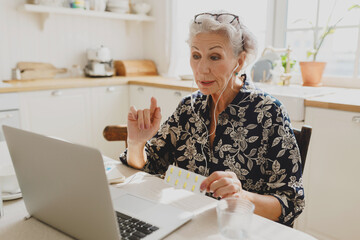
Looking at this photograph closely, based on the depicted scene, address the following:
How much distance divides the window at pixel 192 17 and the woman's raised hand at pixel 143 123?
5.65 feet

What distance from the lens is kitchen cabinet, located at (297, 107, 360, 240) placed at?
1659 millimetres

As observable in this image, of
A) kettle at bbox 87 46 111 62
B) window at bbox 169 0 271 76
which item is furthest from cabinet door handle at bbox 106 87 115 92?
window at bbox 169 0 271 76

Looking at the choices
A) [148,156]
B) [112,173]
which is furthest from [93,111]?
[112,173]

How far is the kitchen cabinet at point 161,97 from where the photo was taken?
264 cm

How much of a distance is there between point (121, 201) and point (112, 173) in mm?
182

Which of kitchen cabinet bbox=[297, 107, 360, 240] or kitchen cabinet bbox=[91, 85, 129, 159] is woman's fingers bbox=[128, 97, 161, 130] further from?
kitchen cabinet bbox=[91, 85, 129, 159]

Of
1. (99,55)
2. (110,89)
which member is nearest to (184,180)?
(110,89)

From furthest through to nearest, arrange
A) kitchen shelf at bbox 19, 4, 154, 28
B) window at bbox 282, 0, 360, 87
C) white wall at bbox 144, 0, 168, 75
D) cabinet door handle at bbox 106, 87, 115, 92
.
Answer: white wall at bbox 144, 0, 168, 75
cabinet door handle at bbox 106, 87, 115, 92
kitchen shelf at bbox 19, 4, 154, 28
window at bbox 282, 0, 360, 87

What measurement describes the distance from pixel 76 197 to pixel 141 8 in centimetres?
315

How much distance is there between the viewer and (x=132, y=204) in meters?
0.84

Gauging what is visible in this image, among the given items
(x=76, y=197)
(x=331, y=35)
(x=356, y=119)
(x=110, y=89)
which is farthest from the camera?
(x=110, y=89)

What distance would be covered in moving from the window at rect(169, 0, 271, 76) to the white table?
202 cm

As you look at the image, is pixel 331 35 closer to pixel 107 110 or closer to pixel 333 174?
pixel 333 174

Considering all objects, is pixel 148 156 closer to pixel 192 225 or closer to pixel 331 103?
pixel 192 225
